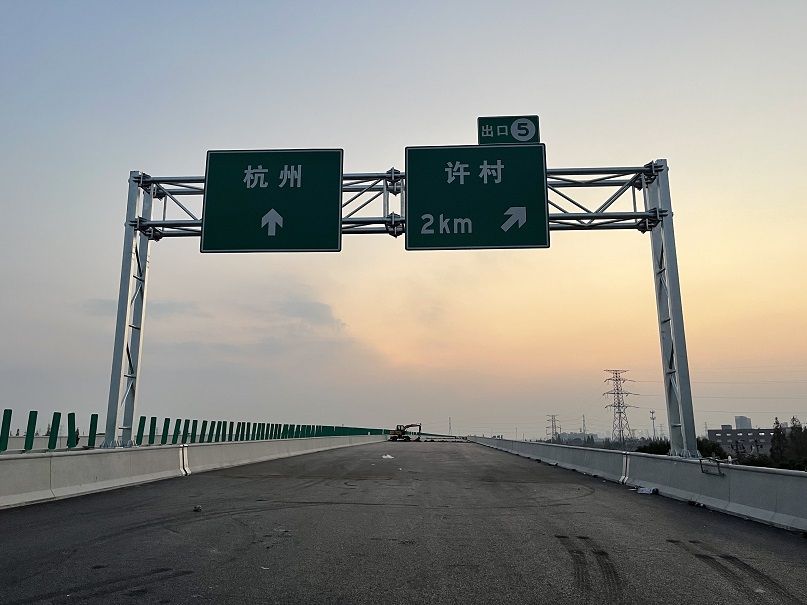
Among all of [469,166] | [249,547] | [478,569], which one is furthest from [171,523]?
[469,166]

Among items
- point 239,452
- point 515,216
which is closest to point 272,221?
point 515,216

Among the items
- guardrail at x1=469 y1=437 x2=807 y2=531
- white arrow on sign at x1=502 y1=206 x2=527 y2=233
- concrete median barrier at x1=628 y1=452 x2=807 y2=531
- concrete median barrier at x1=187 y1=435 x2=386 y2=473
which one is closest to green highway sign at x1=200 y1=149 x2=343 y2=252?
white arrow on sign at x1=502 y1=206 x2=527 y2=233

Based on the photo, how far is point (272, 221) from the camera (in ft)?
54.7

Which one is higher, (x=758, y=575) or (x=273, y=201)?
(x=273, y=201)

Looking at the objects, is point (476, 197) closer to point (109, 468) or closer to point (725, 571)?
point (109, 468)

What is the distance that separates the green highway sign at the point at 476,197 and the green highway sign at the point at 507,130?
0.49 metres

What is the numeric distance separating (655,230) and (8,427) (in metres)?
17.1

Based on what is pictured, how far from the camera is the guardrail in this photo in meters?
8.90

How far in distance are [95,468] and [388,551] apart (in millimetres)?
8661

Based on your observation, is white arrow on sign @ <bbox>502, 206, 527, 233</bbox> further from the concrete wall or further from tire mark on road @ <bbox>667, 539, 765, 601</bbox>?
the concrete wall

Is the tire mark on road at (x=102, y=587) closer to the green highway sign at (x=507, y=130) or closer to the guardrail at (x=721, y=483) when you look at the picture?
the guardrail at (x=721, y=483)

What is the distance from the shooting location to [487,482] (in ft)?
52.9

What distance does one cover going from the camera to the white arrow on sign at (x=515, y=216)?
1631cm

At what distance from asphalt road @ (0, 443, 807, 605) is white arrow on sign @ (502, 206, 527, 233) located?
7022 mm
